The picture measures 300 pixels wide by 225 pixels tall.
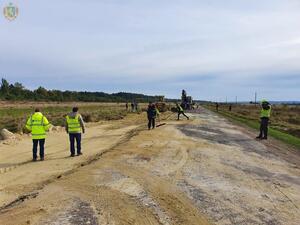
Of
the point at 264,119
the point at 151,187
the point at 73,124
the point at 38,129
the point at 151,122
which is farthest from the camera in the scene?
the point at 151,122

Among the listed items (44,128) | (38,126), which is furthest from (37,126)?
(44,128)

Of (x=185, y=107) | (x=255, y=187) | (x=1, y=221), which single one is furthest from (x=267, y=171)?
(x=185, y=107)

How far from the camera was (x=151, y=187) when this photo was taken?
37.5 feet

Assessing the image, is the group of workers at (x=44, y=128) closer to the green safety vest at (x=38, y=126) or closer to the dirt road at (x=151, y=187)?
the green safety vest at (x=38, y=126)

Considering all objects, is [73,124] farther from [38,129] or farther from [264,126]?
[264,126]

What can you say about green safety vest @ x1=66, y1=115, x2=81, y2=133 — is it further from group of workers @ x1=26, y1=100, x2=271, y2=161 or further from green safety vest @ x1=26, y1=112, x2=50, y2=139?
green safety vest @ x1=26, y1=112, x2=50, y2=139

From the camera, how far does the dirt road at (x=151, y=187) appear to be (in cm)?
902

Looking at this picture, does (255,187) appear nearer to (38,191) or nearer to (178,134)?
(38,191)

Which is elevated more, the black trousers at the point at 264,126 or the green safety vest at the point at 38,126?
the green safety vest at the point at 38,126

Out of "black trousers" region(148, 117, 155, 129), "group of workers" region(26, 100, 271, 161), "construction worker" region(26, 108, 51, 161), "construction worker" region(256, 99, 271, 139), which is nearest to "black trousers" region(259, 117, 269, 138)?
"construction worker" region(256, 99, 271, 139)

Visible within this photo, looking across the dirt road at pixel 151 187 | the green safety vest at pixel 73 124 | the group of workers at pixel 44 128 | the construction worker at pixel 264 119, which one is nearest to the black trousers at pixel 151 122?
the construction worker at pixel 264 119

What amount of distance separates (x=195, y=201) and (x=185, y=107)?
5850 cm

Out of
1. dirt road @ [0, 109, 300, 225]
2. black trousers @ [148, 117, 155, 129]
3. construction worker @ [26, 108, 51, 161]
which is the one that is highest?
construction worker @ [26, 108, 51, 161]

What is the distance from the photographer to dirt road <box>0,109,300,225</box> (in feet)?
29.6
